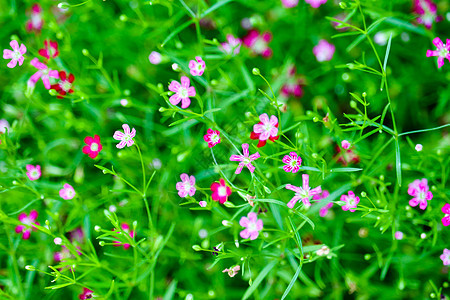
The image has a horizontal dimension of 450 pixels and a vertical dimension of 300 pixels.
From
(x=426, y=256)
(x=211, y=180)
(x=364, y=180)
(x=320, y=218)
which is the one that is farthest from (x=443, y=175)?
(x=211, y=180)

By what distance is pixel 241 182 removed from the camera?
1928 mm

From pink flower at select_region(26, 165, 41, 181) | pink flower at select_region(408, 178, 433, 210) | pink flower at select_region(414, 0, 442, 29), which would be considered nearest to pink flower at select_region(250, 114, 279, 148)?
pink flower at select_region(408, 178, 433, 210)

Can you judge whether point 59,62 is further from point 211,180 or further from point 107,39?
point 211,180

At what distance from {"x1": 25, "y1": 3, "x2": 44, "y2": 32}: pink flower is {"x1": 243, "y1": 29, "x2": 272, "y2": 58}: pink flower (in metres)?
1.03

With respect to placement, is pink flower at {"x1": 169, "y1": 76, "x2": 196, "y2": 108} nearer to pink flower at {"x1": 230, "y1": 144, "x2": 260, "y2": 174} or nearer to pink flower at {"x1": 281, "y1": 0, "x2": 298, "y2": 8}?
pink flower at {"x1": 230, "y1": 144, "x2": 260, "y2": 174}

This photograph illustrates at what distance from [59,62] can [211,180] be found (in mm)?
851

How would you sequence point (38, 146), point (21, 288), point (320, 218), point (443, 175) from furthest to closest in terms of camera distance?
point (38, 146) < point (320, 218) < point (21, 288) < point (443, 175)

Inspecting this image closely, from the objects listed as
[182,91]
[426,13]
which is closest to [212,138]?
[182,91]

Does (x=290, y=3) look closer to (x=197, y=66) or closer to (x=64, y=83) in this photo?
(x=197, y=66)

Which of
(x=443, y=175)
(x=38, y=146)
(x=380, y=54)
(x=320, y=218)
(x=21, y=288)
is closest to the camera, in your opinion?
(x=443, y=175)

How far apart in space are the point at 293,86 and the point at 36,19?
Result: 1.32 metres

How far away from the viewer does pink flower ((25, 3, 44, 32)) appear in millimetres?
2177

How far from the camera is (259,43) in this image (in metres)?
2.09

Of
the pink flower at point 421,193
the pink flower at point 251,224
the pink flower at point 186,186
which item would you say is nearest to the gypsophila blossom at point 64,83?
the pink flower at point 186,186
